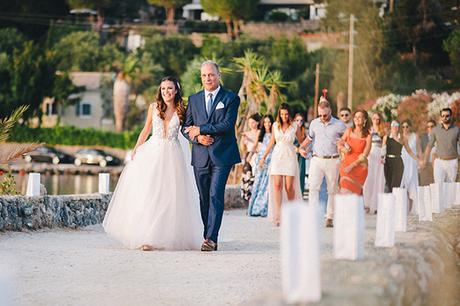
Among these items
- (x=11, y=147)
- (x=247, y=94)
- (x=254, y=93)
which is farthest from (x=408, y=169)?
(x=11, y=147)

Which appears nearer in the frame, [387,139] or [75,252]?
[75,252]

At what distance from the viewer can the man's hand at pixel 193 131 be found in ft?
43.7

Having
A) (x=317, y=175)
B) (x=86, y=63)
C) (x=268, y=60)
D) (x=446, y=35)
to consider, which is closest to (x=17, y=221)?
(x=317, y=175)

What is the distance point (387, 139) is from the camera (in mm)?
23297

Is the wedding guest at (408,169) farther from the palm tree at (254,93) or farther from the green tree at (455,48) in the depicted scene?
the green tree at (455,48)

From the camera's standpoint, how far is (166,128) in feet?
45.5

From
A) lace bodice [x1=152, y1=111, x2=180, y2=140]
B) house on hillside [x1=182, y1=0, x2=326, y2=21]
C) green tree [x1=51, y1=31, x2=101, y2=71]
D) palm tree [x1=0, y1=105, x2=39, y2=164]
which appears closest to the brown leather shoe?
lace bodice [x1=152, y1=111, x2=180, y2=140]

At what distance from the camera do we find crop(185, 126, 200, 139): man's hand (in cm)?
1333

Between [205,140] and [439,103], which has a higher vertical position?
[205,140]

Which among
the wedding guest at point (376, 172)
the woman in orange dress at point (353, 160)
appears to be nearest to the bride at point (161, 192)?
the woman in orange dress at point (353, 160)

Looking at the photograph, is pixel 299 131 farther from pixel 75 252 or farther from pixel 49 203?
pixel 75 252

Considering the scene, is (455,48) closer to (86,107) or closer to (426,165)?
(86,107)

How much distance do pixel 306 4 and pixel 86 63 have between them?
1035 inches

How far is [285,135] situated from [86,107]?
307 feet
